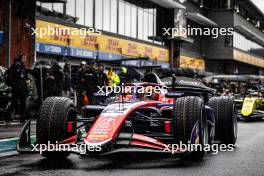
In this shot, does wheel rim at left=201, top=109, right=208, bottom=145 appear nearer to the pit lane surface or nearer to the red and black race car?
the red and black race car

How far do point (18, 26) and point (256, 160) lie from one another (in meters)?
14.2

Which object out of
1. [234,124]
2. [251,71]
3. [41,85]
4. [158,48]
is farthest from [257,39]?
[234,124]

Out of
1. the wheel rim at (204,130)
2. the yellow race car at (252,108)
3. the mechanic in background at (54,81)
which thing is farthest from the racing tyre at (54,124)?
the yellow race car at (252,108)

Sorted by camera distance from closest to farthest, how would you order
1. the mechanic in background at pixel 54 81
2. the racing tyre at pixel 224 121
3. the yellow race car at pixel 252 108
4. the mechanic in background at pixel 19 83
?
the racing tyre at pixel 224 121 → the mechanic in background at pixel 19 83 → the mechanic in background at pixel 54 81 → the yellow race car at pixel 252 108

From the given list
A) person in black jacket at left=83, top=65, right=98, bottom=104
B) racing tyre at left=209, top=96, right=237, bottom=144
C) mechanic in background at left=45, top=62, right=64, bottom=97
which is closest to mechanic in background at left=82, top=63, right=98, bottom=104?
person in black jacket at left=83, top=65, right=98, bottom=104

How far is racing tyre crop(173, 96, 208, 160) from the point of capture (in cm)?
673

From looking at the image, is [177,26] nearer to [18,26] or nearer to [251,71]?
[18,26]

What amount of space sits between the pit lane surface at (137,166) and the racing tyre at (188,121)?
211 mm

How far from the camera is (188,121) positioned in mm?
6754

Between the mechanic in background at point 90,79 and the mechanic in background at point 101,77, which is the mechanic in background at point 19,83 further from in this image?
the mechanic in background at point 101,77

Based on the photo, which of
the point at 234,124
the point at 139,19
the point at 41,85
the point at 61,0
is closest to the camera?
the point at 234,124

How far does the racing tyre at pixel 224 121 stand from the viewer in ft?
28.9

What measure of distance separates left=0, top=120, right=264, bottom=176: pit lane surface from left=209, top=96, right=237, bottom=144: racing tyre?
99cm

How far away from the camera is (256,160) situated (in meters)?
7.14
